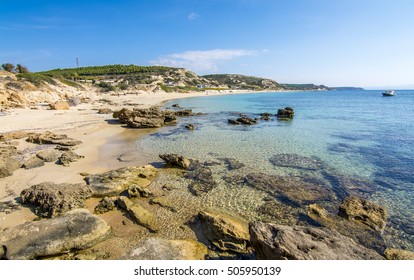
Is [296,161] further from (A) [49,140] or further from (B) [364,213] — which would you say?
(A) [49,140]

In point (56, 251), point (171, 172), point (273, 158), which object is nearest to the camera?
point (56, 251)

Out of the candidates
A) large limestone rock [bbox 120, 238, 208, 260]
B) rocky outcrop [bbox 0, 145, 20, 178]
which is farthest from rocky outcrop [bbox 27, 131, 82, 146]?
large limestone rock [bbox 120, 238, 208, 260]

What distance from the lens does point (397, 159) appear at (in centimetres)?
1506

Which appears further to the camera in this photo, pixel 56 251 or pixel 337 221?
pixel 337 221

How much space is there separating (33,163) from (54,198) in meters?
5.40

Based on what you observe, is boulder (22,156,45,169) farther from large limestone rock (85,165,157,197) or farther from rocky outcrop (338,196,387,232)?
rocky outcrop (338,196,387,232)

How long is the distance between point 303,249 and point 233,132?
18.8 metres

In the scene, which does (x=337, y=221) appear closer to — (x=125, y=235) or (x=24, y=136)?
(x=125, y=235)

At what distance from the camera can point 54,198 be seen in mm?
8125

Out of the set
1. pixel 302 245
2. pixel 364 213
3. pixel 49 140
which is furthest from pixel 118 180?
pixel 364 213

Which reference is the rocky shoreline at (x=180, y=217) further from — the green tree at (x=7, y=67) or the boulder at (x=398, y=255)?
the green tree at (x=7, y=67)

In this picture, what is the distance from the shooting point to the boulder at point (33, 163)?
1170cm

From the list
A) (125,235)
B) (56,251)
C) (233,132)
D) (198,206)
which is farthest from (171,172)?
(233,132)
